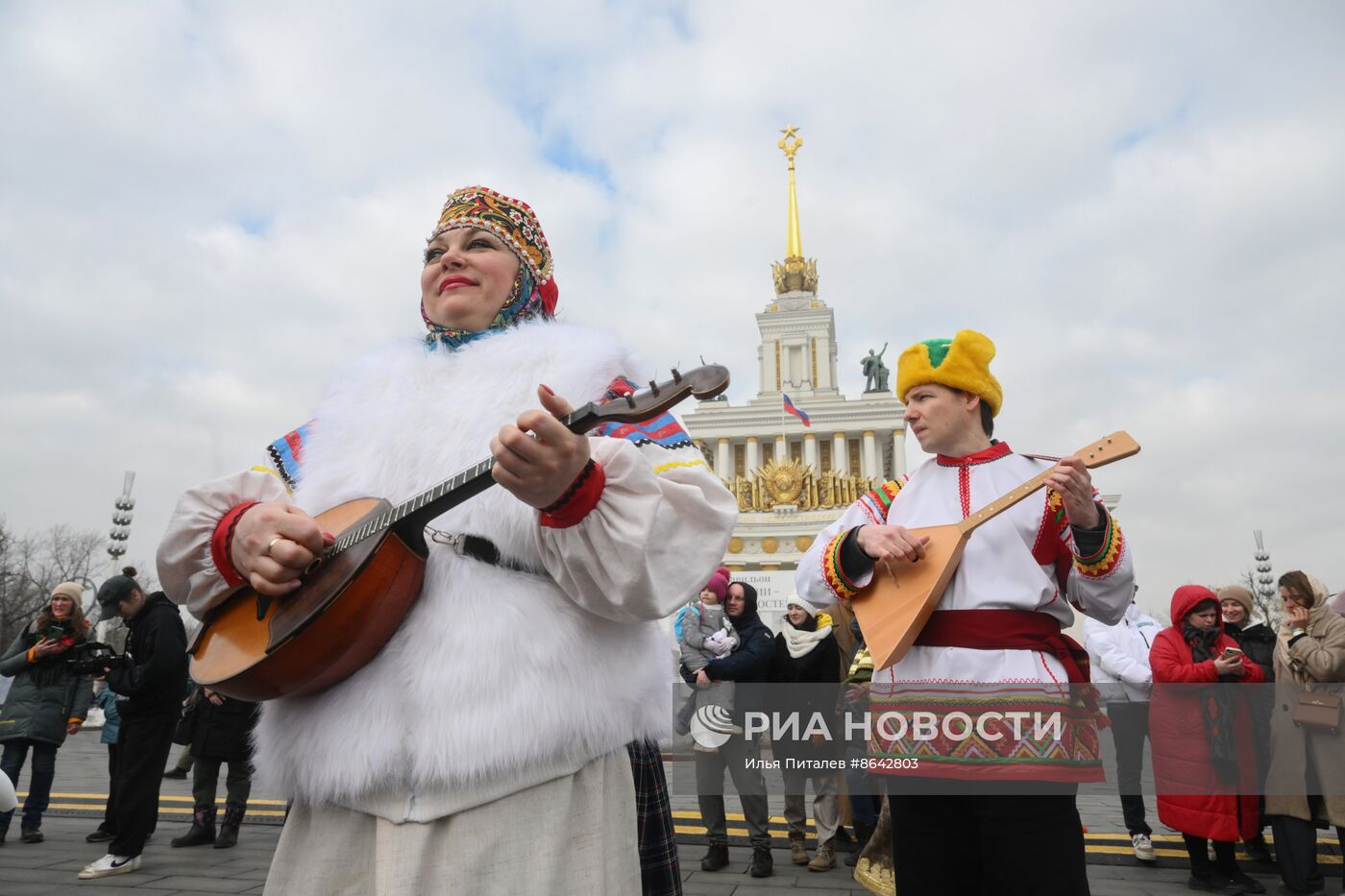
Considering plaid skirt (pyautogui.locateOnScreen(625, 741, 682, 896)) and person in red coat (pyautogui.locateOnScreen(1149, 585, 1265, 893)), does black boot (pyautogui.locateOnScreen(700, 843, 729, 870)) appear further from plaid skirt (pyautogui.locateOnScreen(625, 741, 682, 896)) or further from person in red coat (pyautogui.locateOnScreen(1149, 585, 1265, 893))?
plaid skirt (pyautogui.locateOnScreen(625, 741, 682, 896))

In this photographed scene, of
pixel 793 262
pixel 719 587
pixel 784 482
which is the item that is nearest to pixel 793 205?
pixel 793 262

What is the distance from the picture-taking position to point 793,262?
5844cm

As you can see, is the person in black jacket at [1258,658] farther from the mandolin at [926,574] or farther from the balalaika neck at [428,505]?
the balalaika neck at [428,505]

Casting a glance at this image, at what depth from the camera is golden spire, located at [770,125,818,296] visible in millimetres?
57812

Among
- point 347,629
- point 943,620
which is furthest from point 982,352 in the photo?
point 347,629

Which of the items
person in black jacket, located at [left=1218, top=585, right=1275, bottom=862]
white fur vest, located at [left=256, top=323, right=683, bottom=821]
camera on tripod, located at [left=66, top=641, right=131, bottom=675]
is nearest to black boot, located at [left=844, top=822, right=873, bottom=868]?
person in black jacket, located at [left=1218, top=585, right=1275, bottom=862]

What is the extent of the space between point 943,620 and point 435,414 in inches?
61.4

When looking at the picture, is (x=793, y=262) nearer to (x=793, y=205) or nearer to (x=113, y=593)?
(x=793, y=205)

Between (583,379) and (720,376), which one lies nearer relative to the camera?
(720,376)

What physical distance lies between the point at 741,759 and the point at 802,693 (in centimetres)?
82

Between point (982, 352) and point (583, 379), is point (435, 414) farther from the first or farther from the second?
point (982, 352)

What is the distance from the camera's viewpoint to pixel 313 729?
159cm

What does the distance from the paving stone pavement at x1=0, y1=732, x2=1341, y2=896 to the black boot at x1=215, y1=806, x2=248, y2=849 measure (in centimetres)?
8

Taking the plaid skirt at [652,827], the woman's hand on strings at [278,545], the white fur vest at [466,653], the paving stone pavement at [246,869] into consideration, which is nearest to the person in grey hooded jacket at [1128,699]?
the paving stone pavement at [246,869]
